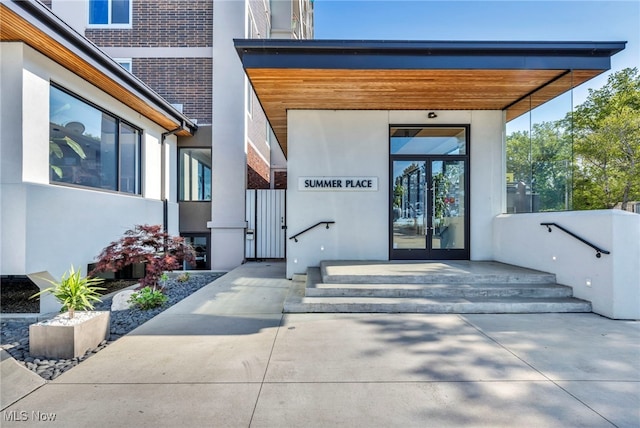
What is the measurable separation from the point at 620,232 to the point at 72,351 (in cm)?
688

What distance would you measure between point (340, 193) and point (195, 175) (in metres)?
5.40

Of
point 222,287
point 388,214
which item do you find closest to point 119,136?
point 222,287

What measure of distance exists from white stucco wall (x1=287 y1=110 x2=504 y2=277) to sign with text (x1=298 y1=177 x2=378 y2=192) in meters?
0.09

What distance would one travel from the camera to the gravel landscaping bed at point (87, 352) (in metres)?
3.14

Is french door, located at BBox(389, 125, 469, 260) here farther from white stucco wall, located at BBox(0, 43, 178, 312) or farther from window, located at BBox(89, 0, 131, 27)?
window, located at BBox(89, 0, 131, 27)

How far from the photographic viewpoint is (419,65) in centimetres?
501

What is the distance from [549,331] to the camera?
3.97 meters

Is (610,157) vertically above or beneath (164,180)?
above

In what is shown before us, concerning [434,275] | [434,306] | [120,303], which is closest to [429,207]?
[434,275]

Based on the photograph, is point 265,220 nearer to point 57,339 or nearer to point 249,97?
point 249,97

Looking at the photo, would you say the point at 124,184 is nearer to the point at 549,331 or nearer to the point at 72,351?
the point at 72,351

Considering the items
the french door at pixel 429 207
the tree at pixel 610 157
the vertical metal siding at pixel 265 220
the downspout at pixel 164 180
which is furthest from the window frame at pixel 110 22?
the tree at pixel 610 157

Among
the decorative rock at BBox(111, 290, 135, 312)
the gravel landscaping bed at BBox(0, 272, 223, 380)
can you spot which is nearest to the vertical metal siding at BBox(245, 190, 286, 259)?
the gravel landscaping bed at BBox(0, 272, 223, 380)

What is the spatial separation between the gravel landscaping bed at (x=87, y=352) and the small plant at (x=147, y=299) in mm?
84
